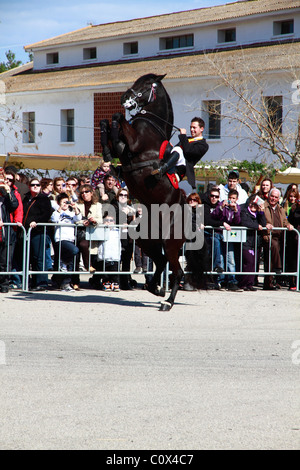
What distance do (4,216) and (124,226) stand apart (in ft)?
6.74

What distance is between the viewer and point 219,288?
13734mm

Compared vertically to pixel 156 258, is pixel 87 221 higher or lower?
higher

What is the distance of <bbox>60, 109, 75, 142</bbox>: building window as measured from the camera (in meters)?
41.1

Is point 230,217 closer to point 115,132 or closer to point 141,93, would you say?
point 141,93

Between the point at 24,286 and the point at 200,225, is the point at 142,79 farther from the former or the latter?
the point at 24,286

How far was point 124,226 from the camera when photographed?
13.0m

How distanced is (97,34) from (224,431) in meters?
40.7

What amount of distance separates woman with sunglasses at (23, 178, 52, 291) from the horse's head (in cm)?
301

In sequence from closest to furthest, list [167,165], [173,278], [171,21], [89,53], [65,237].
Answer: [167,165] → [173,278] → [65,237] → [171,21] → [89,53]

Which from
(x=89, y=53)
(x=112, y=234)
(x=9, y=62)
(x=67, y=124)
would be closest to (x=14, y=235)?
(x=112, y=234)

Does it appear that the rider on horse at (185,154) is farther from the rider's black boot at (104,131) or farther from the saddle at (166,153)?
the rider's black boot at (104,131)

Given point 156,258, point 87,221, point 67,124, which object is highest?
point 67,124

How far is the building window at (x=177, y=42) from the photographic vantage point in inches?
1545

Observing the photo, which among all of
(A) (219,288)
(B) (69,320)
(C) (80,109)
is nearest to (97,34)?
(C) (80,109)
